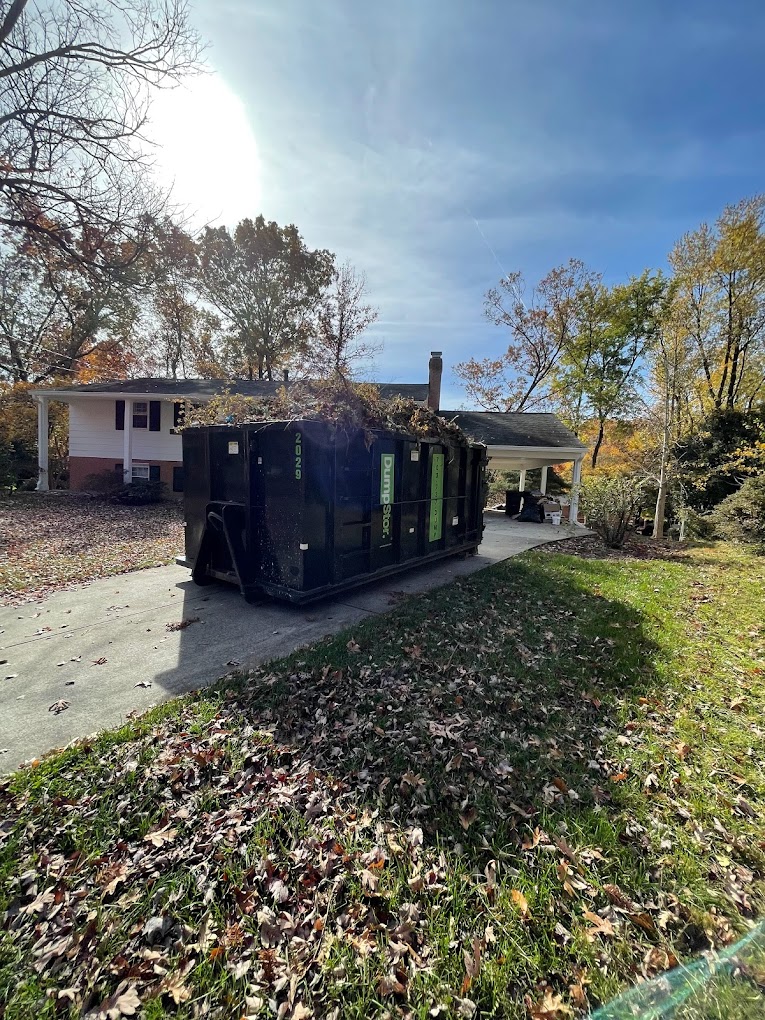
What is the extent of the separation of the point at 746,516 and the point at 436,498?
31.1 ft

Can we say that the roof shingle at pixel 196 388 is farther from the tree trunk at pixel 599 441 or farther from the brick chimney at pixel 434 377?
the tree trunk at pixel 599 441

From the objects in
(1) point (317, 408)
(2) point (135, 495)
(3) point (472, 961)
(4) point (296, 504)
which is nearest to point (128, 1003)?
(3) point (472, 961)

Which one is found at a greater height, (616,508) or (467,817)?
(616,508)

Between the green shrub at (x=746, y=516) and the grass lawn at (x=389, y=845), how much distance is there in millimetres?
8727

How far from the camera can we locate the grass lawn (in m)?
1.64

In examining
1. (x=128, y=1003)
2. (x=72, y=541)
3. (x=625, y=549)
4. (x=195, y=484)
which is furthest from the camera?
(x=625, y=549)

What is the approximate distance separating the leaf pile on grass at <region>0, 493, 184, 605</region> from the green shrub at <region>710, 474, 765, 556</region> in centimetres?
1361

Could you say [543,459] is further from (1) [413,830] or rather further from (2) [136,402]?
(2) [136,402]

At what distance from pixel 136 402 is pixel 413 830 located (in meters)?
20.3

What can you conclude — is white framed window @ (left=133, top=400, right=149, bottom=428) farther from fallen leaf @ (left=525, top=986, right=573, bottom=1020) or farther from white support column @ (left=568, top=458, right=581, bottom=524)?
fallen leaf @ (left=525, top=986, right=573, bottom=1020)

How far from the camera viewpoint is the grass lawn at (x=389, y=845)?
5.38ft

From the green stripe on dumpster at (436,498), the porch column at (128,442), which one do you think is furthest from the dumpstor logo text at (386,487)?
the porch column at (128,442)

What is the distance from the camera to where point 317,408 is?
528 centimetres

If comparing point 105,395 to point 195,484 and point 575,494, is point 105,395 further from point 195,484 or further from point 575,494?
point 575,494
